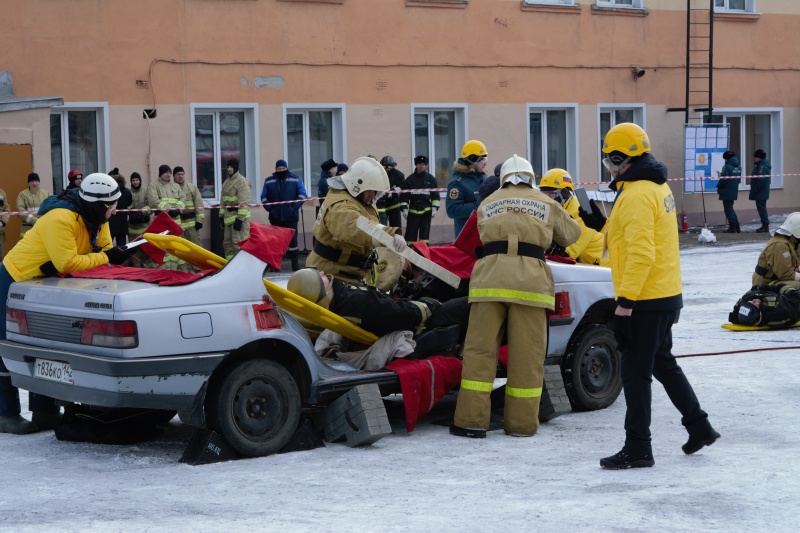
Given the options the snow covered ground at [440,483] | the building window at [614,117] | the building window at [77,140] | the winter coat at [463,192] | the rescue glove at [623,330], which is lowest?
the snow covered ground at [440,483]

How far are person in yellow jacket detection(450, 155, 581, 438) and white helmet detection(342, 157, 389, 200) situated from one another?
806 millimetres

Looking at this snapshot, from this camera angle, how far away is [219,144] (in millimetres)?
23531

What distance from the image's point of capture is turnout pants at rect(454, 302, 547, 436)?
8.16 meters

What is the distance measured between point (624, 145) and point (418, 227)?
605 inches

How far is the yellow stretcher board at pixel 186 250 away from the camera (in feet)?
25.0

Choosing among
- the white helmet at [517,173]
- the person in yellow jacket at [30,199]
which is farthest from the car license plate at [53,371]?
the person in yellow jacket at [30,199]

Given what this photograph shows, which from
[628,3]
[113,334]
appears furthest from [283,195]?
[113,334]

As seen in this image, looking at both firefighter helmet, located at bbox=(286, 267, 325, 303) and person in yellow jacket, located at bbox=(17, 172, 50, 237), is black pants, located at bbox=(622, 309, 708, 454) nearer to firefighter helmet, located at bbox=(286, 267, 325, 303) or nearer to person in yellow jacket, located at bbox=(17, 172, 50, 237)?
firefighter helmet, located at bbox=(286, 267, 325, 303)

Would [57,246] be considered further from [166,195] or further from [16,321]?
[166,195]

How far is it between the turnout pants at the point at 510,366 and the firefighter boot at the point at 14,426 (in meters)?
2.90

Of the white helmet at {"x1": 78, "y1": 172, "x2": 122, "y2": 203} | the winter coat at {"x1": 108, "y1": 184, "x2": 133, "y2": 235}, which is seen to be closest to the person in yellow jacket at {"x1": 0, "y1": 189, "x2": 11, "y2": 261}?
the winter coat at {"x1": 108, "y1": 184, "x2": 133, "y2": 235}

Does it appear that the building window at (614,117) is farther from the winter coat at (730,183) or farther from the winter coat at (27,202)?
the winter coat at (27,202)

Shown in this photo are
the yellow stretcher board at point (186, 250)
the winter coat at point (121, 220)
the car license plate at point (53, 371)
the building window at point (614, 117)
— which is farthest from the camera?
the building window at point (614, 117)

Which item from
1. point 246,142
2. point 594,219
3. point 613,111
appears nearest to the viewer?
point 594,219
